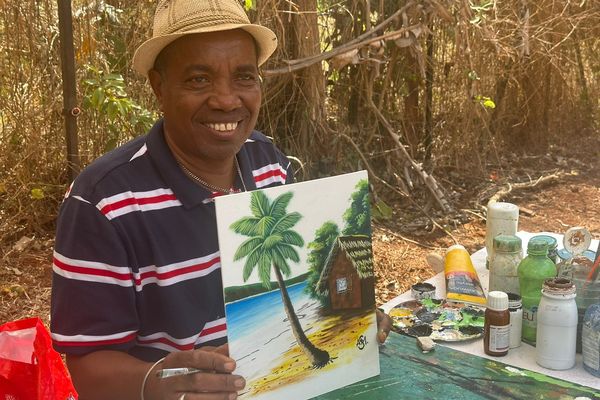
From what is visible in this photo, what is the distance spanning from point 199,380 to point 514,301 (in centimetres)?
93

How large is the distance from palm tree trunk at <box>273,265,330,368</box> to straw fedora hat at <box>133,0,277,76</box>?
1.96 feet

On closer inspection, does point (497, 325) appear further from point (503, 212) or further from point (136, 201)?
point (136, 201)

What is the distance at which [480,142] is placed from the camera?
6457mm

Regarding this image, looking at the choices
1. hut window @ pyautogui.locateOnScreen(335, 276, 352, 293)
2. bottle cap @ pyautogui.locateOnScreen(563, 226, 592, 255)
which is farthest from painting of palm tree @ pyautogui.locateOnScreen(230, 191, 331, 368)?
bottle cap @ pyautogui.locateOnScreen(563, 226, 592, 255)

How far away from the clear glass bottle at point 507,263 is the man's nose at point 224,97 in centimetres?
93

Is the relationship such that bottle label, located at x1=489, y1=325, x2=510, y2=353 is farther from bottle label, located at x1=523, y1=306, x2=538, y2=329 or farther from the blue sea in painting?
the blue sea in painting

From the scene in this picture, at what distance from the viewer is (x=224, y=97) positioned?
1646 millimetres

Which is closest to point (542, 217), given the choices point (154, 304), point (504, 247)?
point (504, 247)

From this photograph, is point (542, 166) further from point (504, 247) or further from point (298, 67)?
point (504, 247)

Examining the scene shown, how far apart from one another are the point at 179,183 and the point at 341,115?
366cm

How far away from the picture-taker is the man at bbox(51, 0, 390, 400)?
1.50 metres

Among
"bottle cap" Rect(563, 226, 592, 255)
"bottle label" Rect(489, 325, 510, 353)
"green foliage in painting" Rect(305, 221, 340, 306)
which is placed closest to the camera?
"green foliage in painting" Rect(305, 221, 340, 306)

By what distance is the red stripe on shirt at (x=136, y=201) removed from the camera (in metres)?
1.55

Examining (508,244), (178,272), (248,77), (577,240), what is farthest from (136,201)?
(577,240)
